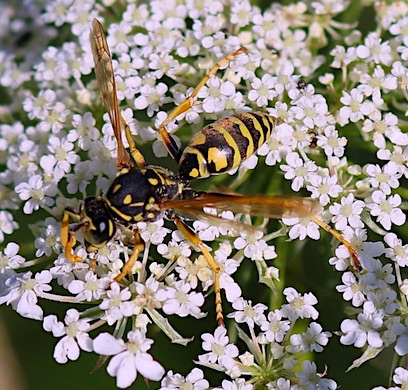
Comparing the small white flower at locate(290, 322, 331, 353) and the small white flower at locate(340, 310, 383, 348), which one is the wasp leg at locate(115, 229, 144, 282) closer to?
the small white flower at locate(290, 322, 331, 353)

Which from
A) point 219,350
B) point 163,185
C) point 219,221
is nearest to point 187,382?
point 219,350

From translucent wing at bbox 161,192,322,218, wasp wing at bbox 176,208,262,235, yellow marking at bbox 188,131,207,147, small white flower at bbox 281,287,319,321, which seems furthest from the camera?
yellow marking at bbox 188,131,207,147

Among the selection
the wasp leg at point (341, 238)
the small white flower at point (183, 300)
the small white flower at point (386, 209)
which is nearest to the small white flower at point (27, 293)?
the small white flower at point (183, 300)

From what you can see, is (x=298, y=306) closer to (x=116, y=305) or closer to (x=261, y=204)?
(x=261, y=204)

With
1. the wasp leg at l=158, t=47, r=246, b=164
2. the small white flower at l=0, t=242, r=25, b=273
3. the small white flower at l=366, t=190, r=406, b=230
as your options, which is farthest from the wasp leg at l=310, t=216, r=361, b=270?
the small white flower at l=0, t=242, r=25, b=273

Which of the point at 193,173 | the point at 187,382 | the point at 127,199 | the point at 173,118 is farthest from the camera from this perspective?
the point at 173,118

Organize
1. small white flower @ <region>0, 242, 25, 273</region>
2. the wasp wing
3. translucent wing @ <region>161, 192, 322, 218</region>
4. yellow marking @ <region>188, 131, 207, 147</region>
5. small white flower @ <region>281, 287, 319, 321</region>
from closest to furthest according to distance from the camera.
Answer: translucent wing @ <region>161, 192, 322, 218</region>, the wasp wing, small white flower @ <region>281, 287, 319, 321</region>, yellow marking @ <region>188, 131, 207, 147</region>, small white flower @ <region>0, 242, 25, 273</region>
